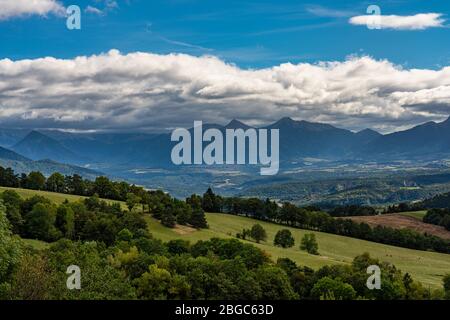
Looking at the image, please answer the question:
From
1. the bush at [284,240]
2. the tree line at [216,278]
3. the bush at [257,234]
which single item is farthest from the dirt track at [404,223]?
the tree line at [216,278]

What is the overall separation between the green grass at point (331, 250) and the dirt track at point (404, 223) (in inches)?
1245

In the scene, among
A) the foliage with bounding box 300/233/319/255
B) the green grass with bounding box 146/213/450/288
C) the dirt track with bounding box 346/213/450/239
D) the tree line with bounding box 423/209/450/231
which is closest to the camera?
the green grass with bounding box 146/213/450/288

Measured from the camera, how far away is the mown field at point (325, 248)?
106562 millimetres

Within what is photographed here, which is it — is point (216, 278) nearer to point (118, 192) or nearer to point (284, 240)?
point (284, 240)

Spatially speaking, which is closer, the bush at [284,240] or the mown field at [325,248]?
the mown field at [325,248]

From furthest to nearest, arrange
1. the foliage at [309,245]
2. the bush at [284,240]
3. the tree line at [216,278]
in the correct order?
the bush at [284,240] → the foliage at [309,245] → the tree line at [216,278]

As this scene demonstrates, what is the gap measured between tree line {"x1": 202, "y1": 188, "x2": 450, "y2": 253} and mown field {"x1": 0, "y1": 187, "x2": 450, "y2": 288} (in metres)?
6.51

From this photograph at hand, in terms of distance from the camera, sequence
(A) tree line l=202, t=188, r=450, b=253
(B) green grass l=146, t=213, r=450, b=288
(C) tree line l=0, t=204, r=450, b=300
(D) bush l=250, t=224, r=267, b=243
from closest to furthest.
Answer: (C) tree line l=0, t=204, r=450, b=300 < (B) green grass l=146, t=213, r=450, b=288 < (D) bush l=250, t=224, r=267, b=243 < (A) tree line l=202, t=188, r=450, b=253

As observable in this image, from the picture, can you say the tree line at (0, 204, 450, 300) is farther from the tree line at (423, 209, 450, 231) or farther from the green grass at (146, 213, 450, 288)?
the tree line at (423, 209, 450, 231)

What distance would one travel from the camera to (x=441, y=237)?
164500 mm

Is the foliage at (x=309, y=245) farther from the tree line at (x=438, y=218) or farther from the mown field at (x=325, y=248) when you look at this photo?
the tree line at (x=438, y=218)

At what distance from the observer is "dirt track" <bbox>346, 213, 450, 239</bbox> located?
6855 inches

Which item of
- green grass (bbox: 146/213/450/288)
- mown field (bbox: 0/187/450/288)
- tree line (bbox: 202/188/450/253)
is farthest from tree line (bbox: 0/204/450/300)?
tree line (bbox: 202/188/450/253)

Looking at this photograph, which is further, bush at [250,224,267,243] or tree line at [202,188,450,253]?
tree line at [202,188,450,253]
